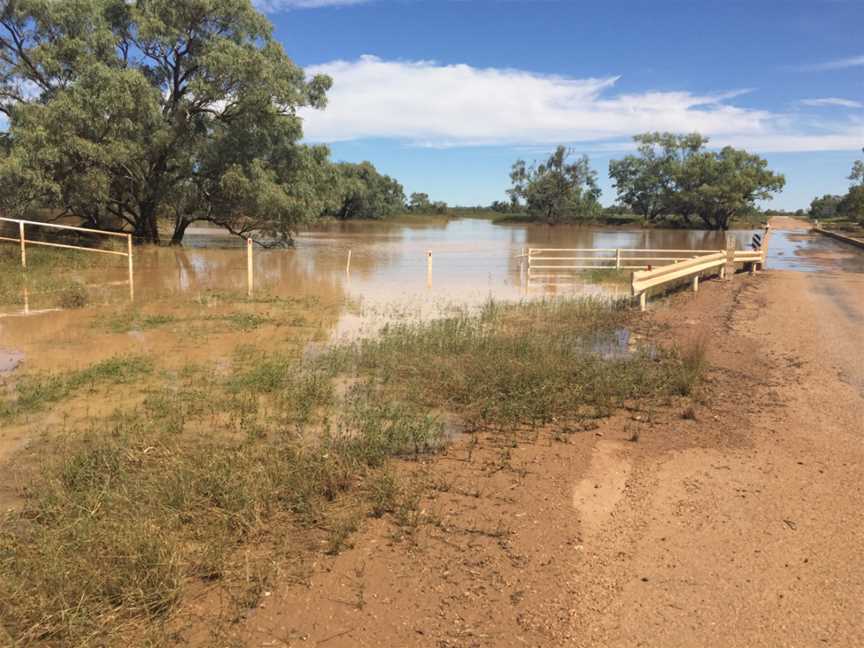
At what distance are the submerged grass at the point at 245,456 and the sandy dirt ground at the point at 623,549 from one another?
335 millimetres

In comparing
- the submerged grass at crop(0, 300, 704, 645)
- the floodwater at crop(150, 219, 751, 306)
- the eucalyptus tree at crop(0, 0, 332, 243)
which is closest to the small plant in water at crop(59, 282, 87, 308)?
the floodwater at crop(150, 219, 751, 306)

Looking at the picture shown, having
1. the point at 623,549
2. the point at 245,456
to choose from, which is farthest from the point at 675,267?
the point at 245,456

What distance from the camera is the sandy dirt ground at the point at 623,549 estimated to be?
3.29 metres

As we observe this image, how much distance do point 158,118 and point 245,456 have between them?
25.2 m

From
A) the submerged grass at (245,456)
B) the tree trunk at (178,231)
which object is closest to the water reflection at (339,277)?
the tree trunk at (178,231)

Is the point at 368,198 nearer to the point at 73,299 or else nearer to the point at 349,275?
the point at 349,275

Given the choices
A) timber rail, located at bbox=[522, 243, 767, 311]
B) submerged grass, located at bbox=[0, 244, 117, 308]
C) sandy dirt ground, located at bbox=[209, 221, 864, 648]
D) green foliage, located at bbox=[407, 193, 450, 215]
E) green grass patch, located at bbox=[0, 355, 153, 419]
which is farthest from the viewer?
A: green foliage, located at bbox=[407, 193, 450, 215]

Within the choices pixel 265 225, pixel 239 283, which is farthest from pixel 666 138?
pixel 239 283

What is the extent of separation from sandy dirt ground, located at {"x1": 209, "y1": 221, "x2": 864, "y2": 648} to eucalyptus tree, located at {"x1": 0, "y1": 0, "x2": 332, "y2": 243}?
23.5 m

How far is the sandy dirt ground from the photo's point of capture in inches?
130

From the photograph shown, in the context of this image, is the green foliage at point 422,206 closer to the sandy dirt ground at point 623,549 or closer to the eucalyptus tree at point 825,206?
the eucalyptus tree at point 825,206

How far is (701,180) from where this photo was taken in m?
81.3

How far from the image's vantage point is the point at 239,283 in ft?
63.1

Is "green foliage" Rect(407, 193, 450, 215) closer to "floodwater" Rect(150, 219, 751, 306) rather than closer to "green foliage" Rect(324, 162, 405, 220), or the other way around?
"green foliage" Rect(324, 162, 405, 220)
